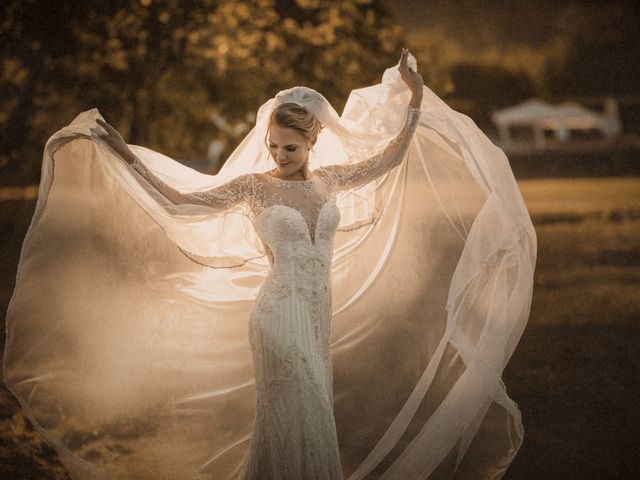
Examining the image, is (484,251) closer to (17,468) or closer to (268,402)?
(268,402)

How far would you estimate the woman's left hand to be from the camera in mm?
4164

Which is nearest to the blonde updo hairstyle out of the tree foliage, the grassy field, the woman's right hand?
the woman's right hand

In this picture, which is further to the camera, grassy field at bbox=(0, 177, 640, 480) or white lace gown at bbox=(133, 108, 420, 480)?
grassy field at bbox=(0, 177, 640, 480)

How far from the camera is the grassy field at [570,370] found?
16.9ft

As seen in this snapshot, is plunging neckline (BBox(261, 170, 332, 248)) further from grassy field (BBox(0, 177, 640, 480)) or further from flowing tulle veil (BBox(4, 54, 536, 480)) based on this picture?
grassy field (BBox(0, 177, 640, 480))

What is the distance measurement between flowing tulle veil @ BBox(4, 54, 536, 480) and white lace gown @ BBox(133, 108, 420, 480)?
377 mm

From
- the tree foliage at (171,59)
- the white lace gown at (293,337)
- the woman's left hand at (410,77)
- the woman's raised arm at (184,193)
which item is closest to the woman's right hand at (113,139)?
the woman's raised arm at (184,193)

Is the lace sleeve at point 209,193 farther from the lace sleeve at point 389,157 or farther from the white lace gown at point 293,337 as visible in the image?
the lace sleeve at point 389,157

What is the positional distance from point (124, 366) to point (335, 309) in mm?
1242

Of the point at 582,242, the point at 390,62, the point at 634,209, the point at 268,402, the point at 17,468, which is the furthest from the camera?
the point at 634,209

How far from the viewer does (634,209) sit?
66.3 ft

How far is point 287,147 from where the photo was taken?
3797 mm

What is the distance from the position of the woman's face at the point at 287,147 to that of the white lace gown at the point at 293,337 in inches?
3.1

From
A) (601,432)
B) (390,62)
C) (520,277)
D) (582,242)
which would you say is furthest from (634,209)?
(520,277)
